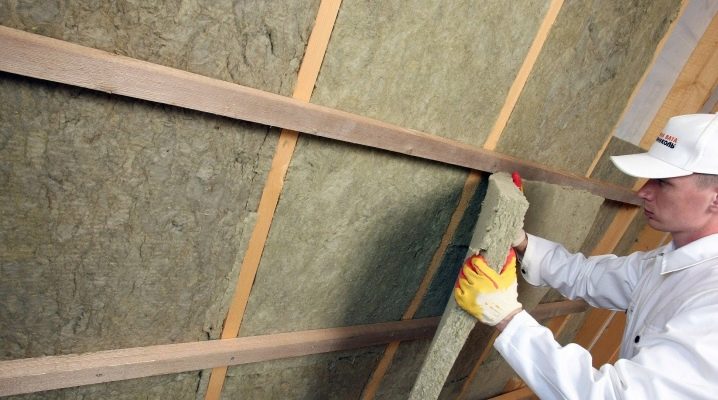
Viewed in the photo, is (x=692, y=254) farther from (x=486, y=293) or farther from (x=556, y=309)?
(x=556, y=309)

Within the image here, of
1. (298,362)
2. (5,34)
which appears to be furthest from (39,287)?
(298,362)

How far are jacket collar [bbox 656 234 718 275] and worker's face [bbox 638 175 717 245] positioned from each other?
2.1 inches

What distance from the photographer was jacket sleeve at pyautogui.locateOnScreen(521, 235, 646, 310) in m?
1.73

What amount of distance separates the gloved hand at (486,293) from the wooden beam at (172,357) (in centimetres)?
58

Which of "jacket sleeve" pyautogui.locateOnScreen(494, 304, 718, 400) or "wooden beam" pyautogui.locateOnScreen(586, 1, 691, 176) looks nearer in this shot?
"jacket sleeve" pyautogui.locateOnScreen(494, 304, 718, 400)

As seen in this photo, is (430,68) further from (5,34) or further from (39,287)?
(39,287)

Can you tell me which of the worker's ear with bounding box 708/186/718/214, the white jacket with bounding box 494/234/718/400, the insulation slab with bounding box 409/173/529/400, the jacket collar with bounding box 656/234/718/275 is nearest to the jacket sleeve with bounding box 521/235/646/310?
the white jacket with bounding box 494/234/718/400

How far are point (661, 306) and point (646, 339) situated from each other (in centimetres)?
23

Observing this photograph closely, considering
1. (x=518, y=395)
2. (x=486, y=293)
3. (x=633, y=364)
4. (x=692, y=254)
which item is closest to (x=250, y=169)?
(x=486, y=293)

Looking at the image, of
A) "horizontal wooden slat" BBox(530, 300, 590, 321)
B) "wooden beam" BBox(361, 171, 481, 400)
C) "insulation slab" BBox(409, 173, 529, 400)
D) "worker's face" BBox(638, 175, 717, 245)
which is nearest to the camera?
"insulation slab" BBox(409, 173, 529, 400)

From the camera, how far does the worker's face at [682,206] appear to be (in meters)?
1.34

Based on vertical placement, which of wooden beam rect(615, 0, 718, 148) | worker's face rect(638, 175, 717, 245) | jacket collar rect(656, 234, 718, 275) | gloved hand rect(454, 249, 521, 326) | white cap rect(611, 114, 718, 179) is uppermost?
wooden beam rect(615, 0, 718, 148)

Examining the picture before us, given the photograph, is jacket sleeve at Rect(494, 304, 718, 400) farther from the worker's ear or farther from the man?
the worker's ear

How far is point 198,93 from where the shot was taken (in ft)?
3.11
